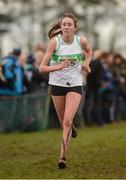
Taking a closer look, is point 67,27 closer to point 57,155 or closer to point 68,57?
point 68,57

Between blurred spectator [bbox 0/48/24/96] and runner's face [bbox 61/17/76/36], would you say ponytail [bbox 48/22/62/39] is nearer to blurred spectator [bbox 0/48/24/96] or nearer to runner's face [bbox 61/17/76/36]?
runner's face [bbox 61/17/76/36]

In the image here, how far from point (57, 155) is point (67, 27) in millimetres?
2688

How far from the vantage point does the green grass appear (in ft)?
36.4

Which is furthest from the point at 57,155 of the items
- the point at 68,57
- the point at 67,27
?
the point at 67,27

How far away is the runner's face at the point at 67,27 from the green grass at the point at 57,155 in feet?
6.45

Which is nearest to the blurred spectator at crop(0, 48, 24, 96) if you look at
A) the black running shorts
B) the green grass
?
the green grass

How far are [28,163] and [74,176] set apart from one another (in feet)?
6.26

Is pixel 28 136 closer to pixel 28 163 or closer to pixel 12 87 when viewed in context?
pixel 12 87

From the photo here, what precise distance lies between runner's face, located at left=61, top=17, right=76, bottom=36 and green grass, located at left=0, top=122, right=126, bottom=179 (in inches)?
77.4

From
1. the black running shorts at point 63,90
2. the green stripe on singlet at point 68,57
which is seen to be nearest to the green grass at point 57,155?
the black running shorts at point 63,90

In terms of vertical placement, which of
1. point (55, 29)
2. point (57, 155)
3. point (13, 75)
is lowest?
point (57, 155)

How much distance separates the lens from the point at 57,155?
45.0ft

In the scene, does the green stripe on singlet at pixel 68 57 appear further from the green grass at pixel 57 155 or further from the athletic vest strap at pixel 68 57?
the green grass at pixel 57 155

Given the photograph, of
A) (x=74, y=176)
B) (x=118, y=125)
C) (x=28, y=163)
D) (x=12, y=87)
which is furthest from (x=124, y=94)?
(x=74, y=176)
